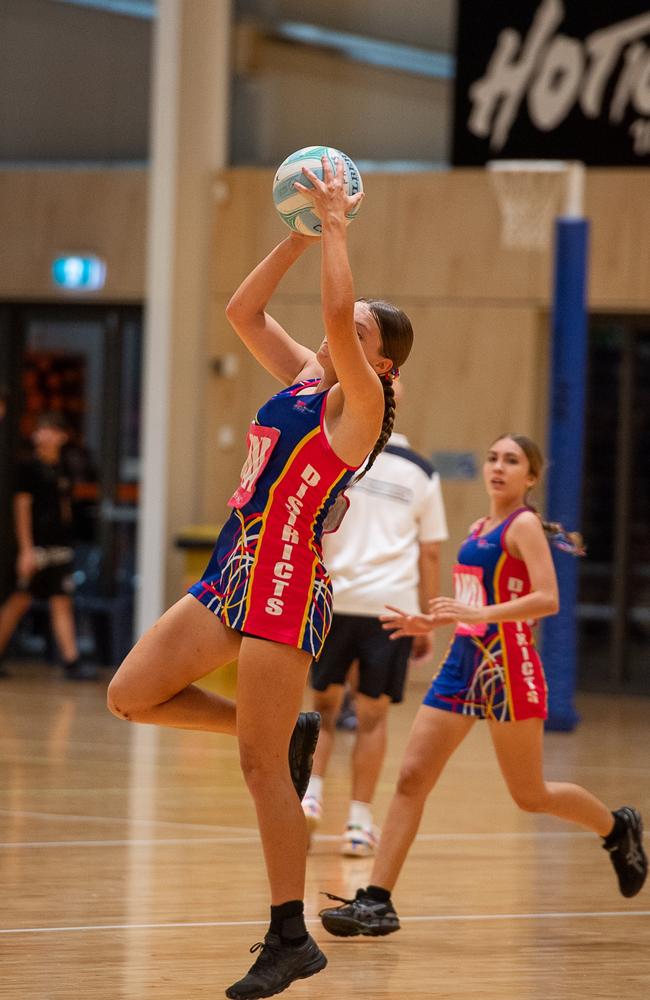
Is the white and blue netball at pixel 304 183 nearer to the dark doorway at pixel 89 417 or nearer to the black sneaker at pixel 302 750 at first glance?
the black sneaker at pixel 302 750

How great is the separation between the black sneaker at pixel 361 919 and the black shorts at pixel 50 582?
6.37 meters

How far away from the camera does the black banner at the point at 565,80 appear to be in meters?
10.6

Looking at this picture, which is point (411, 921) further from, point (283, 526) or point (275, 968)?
point (283, 526)

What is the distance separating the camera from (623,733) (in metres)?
9.06

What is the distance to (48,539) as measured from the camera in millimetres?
10359

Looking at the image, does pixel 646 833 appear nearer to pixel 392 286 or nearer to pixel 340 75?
pixel 392 286

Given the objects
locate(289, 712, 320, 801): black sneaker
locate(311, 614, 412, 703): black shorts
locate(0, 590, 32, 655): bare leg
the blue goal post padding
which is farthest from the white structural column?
locate(289, 712, 320, 801): black sneaker

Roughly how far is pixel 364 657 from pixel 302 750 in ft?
6.50

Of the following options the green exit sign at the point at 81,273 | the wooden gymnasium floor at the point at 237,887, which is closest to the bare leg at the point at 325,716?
the wooden gymnasium floor at the point at 237,887

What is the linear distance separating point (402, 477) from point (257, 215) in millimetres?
6059

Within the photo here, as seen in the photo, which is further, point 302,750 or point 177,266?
point 177,266

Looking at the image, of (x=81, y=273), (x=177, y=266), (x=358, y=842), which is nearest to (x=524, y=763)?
(x=358, y=842)

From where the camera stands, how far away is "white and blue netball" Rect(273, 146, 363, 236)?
3449 millimetres

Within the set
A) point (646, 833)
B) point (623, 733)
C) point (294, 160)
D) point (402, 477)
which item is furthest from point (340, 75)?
point (294, 160)
